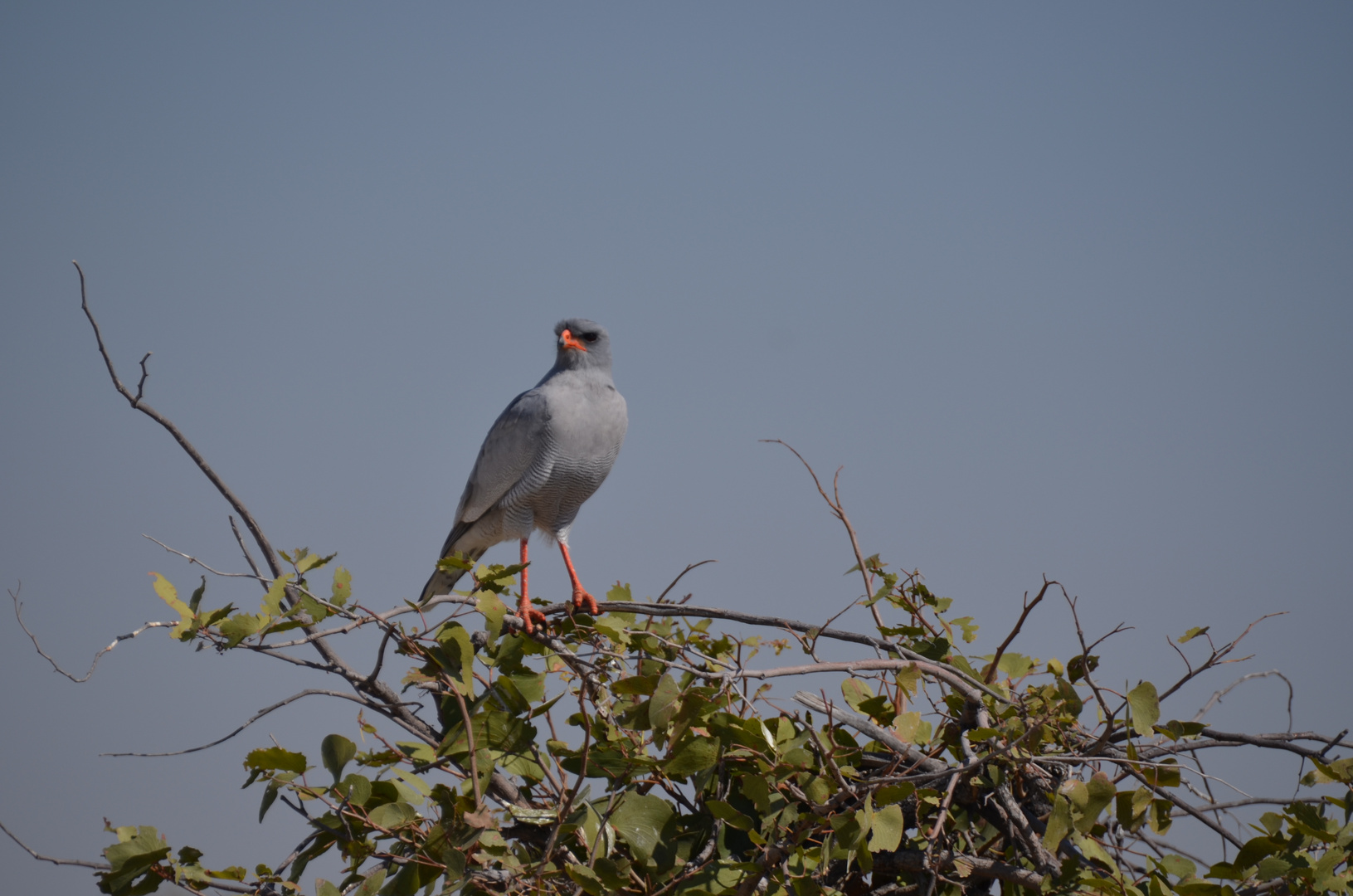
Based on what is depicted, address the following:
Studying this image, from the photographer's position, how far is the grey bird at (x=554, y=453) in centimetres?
477

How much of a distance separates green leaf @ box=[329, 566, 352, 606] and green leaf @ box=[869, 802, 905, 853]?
3.83 feet

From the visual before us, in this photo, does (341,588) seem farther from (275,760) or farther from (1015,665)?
(1015,665)

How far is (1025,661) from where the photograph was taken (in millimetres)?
2320

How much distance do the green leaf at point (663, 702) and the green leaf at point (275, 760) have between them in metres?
0.72

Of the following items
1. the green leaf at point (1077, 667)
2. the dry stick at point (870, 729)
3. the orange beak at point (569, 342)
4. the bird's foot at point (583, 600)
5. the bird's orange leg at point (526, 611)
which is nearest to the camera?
the dry stick at point (870, 729)

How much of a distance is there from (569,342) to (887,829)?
11.9ft

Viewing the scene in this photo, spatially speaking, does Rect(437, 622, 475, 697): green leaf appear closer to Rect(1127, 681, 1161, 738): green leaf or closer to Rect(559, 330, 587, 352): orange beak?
Rect(1127, 681, 1161, 738): green leaf

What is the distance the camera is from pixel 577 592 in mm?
4879

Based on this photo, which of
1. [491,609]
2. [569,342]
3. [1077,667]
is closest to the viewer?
[491,609]

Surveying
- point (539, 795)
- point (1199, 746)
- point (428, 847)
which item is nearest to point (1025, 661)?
point (1199, 746)

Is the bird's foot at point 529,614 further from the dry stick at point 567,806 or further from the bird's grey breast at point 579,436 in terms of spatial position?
the dry stick at point 567,806

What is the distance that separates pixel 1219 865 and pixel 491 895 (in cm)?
157

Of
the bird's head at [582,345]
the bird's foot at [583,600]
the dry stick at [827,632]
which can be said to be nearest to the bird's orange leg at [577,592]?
the bird's foot at [583,600]

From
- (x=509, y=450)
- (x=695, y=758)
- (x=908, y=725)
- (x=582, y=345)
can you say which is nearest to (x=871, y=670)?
(x=908, y=725)
